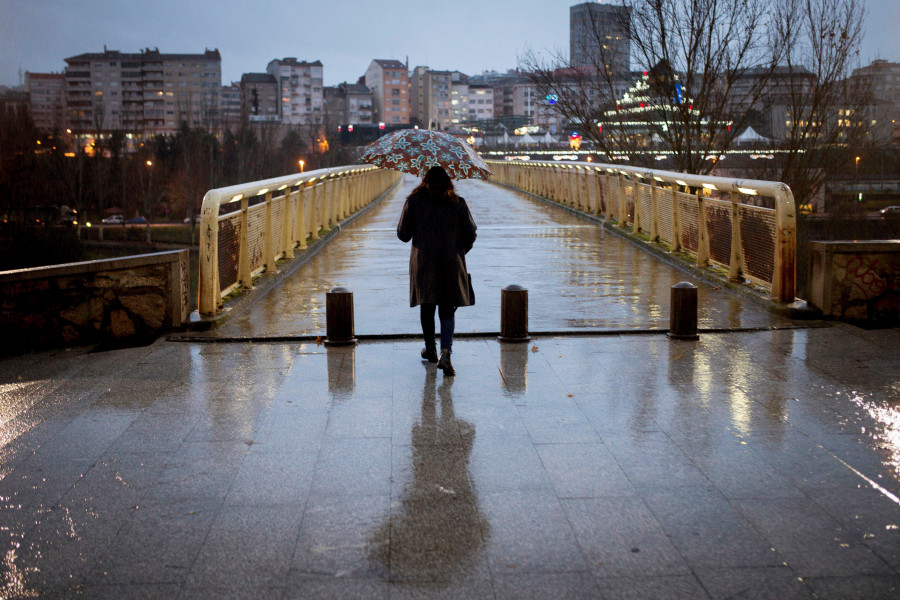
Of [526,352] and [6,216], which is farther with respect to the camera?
[6,216]

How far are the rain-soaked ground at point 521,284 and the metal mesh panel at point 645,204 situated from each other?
0.47m

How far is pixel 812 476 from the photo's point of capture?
4438 millimetres

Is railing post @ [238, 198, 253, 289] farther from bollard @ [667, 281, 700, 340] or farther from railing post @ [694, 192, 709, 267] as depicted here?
railing post @ [694, 192, 709, 267]

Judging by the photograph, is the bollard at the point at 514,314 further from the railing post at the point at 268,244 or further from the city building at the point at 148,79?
the city building at the point at 148,79

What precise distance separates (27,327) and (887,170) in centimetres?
8393

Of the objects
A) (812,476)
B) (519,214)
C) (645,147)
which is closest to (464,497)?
(812,476)

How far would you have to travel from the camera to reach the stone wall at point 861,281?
8297 mm

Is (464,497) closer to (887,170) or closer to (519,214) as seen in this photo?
(519,214)

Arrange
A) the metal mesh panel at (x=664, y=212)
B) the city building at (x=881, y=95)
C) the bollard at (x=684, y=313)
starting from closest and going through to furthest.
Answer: the bollard at (x=684, y=313), the metal mesh panel at (x=664, y=212), the city building at (x=881, y=95)

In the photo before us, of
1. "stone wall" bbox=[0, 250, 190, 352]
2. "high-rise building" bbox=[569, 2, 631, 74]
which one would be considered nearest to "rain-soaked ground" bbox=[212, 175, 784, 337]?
"stone wall" bbox=[0, 250, 190, 352]

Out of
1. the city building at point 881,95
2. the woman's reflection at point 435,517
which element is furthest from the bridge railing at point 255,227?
the city building at point 881,95

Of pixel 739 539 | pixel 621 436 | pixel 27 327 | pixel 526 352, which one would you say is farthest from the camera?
pixel 27 327

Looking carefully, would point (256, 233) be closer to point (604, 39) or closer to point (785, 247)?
point (785, 247)

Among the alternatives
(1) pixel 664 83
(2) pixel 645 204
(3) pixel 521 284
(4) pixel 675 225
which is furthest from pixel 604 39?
(3) pixel 521 284
